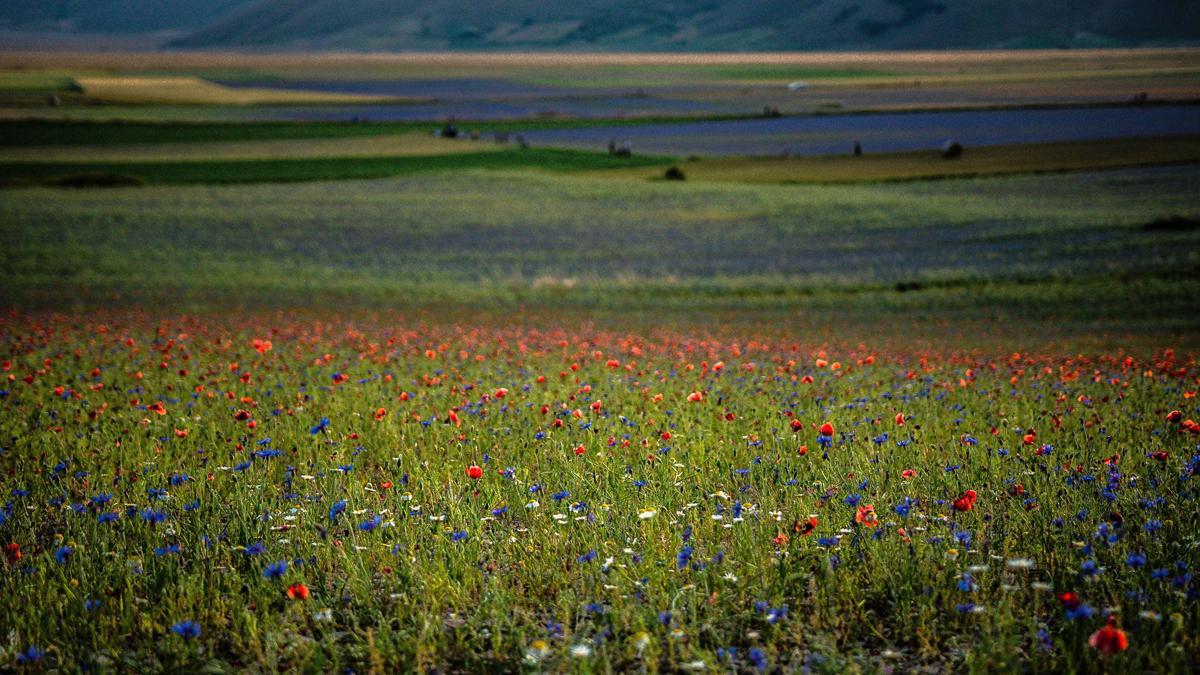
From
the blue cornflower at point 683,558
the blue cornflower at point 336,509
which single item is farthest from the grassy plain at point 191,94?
the blue cornflower at point 683,558

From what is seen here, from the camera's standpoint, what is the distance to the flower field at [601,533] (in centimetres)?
407

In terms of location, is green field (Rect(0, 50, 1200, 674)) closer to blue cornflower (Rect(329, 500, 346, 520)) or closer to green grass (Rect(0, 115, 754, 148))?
blue cornflower (Rect(329, 500, 346, 520))

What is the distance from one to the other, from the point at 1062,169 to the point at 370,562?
204 ft

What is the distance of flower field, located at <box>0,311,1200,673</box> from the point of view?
4066mm

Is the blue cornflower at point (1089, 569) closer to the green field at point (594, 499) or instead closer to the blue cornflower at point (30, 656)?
the green field at point (594, 499)

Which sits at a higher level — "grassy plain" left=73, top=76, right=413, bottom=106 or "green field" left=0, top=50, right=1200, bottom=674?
"grassy plain" left=73, top=76, right=413, bottom=106

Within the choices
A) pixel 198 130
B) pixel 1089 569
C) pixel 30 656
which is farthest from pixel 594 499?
pixel 198 130

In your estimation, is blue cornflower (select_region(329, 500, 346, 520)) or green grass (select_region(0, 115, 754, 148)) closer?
blue cornflower (select_region(329, 500, 346, 520))

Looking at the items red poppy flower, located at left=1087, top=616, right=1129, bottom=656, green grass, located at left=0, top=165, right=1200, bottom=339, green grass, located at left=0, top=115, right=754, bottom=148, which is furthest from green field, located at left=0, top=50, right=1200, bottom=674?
green grass, located at left=0, top=115, right=754, bottom=148

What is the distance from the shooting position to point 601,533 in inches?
203

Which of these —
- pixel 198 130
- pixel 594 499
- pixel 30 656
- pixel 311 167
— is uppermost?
pixel 198 130

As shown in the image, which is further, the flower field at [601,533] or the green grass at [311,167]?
the green grass at [311,167]

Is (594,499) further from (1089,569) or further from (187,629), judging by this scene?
(1089,569)

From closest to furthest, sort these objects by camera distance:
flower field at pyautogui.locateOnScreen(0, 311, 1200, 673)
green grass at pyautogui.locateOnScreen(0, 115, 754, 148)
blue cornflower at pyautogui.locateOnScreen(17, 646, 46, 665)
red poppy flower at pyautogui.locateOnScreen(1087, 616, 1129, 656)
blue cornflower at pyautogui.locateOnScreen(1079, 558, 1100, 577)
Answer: red poppy flower at pyautogui.locateOnScreen(1087, 616, 1129, 656) → blue cornflower at pyautogui.locateOnScreen(17, 646, 46, 665) → blue cornflower at pyautogui.locateOnScreen(1079, 558, 1100, 577) → flower field at pyautogui.locateOnScreen(0, 311, 1200, 673) → green grass at pyautogui.locateOnScreen(0, 115, 754, 148)
